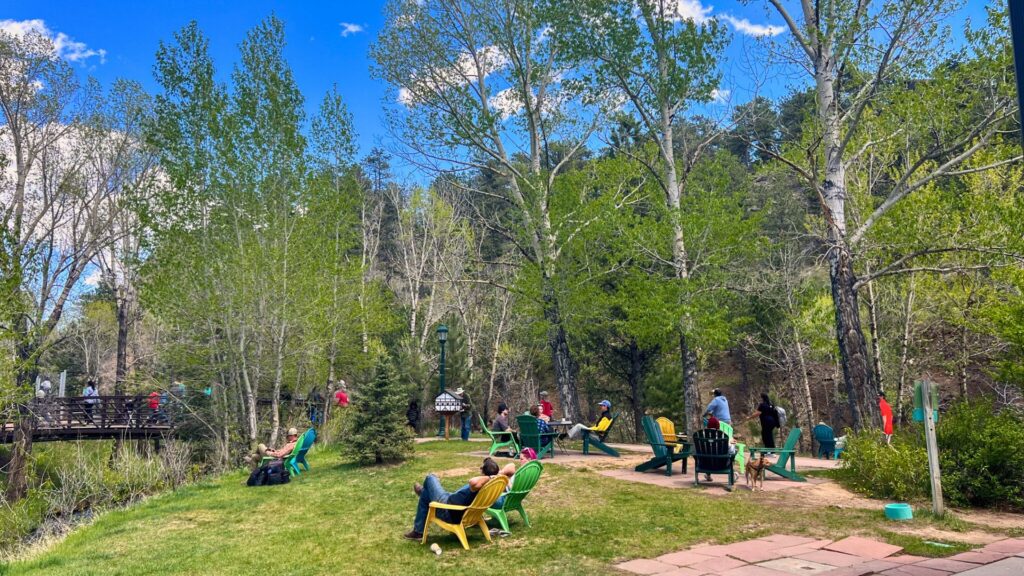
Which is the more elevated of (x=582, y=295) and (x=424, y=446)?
(x=582, y=295)

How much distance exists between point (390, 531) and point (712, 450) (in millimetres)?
4612

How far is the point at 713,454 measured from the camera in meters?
9.14

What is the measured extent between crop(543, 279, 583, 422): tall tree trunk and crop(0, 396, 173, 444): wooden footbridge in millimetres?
12404

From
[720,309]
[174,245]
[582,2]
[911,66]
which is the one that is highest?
[582,2]

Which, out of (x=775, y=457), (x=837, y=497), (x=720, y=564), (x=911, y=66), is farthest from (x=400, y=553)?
(x=911, y=66)

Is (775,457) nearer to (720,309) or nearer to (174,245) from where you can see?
(720,309)

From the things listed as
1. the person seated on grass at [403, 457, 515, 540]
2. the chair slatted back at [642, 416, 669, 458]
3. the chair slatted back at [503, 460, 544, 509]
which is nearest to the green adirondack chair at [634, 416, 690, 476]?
the chair slatted back at [642, 416, 669, 458]

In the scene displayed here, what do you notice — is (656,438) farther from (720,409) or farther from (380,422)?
(380,422)

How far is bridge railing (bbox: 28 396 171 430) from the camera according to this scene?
21062 mm

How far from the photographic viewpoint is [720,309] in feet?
48.6

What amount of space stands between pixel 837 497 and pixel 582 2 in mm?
12104

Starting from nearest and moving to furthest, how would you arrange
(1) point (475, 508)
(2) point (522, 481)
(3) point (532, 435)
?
(1) point (475, 508) → (2) point (522, 481) → (3) point (532, 435)

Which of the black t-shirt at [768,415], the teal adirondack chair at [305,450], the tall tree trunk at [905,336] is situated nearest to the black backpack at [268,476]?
the teal adirondack chair at [305,450]

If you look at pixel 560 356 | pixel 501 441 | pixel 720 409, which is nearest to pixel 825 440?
pixel 720 409
